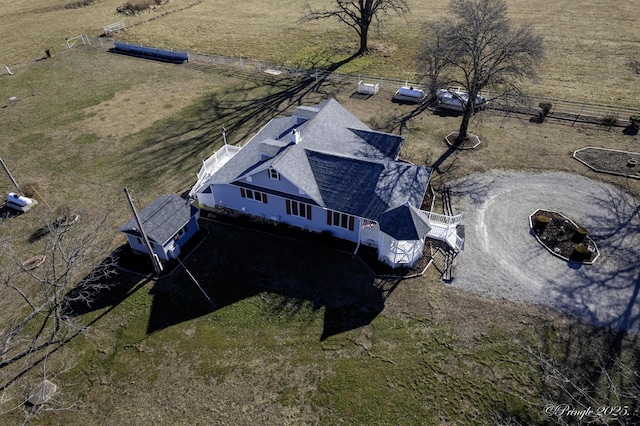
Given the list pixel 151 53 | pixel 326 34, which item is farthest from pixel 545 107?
pixel 151 53

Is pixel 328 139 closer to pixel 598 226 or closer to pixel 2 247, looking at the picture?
pixel 598 226

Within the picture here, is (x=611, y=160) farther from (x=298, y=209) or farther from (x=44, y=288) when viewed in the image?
(x=44, y=288)

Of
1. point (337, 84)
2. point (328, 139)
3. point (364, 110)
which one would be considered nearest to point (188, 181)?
point (328, 139)

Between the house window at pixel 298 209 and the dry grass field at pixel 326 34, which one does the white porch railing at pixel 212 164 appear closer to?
the house window at pixel 298 209

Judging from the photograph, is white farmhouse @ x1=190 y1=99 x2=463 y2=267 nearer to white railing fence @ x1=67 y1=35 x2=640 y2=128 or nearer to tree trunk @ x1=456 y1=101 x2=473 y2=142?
tree trunk @ x1=456 y1=101 x2=473 y2=142

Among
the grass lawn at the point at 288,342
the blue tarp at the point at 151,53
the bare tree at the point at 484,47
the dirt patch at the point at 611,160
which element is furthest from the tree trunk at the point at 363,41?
the dirt patch at the point at 611,160

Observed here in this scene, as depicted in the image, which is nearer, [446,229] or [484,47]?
[446,229]
